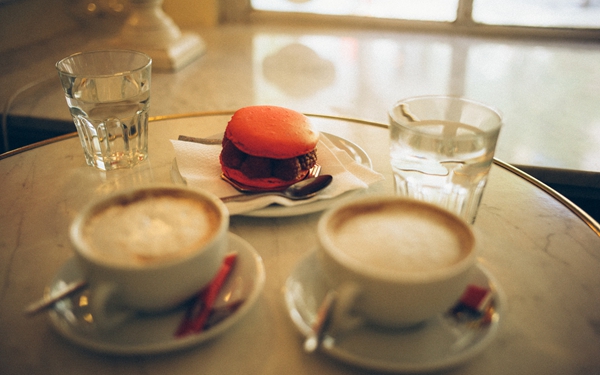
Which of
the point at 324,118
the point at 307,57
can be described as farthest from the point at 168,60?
the point at 324,118

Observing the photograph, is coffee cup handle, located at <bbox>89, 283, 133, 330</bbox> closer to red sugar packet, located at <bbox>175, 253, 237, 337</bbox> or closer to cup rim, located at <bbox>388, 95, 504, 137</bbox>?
red sugar packet, located at <bbox>175, 253, 237, 337</bbox>

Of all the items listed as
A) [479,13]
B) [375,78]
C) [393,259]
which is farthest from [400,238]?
[479,13]

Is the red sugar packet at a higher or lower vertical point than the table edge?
higher

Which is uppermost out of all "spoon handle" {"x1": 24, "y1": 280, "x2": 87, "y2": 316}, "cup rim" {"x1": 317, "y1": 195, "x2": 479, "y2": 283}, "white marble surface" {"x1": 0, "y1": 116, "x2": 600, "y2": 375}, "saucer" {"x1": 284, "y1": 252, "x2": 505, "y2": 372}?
"cup rim" {"x1": 317, "y1": 195, "x2": 479, "y2": 283}

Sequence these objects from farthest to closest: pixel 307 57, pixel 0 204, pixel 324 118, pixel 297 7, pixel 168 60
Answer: pixel 297 7
pixel 307 57
pixel 168 60
pixel 324 118
pixel 0 204

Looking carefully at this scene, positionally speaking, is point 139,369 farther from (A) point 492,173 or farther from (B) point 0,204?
(A) point 492,173

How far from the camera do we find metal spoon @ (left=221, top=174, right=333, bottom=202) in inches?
23.7

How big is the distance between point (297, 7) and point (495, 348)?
1741mm

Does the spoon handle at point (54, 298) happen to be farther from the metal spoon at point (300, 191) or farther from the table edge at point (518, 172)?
the table edge at point (518, 172)

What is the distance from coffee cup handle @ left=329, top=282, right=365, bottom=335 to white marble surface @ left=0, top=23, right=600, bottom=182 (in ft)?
2.50

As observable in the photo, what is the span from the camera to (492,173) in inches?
28.9

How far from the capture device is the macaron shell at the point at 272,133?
0.63 m

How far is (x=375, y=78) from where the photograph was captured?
1.51 metres

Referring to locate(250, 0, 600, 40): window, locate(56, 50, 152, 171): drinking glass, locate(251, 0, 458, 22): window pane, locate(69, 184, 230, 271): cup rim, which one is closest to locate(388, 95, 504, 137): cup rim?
locate(69, 184, 230, 271): cup rim
